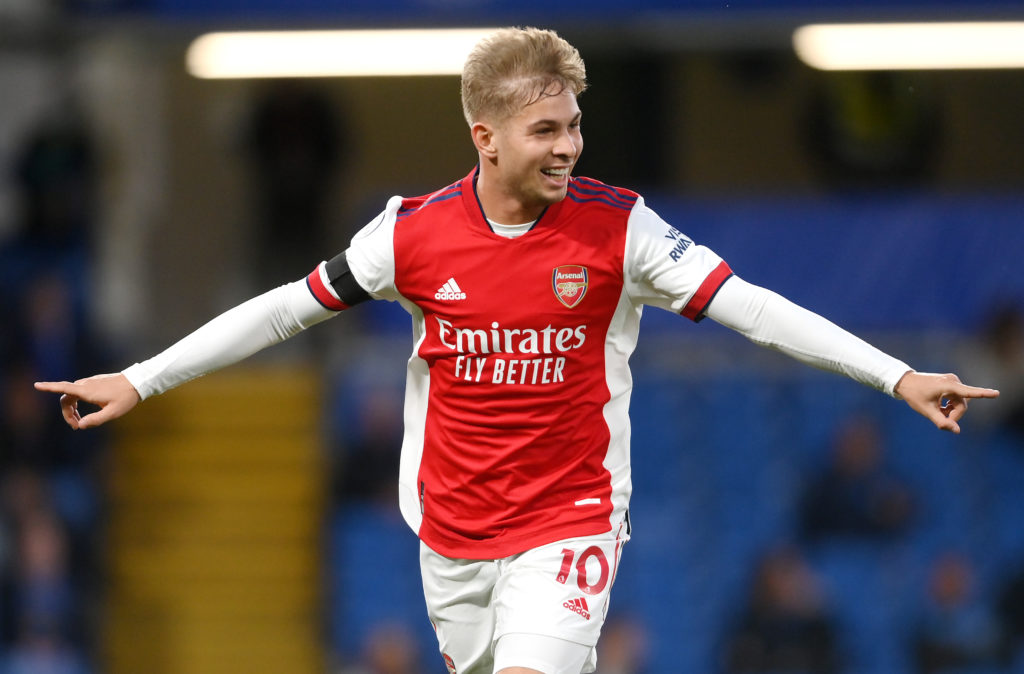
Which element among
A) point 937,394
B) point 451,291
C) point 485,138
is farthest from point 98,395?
point 937,394

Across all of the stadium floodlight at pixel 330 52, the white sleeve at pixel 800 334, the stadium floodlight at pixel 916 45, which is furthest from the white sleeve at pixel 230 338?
the stadium floodlight at pixel 916 45

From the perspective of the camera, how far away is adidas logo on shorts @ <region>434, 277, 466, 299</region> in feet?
12.9

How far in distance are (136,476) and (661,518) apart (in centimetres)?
387

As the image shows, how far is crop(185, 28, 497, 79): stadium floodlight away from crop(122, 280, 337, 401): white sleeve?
212 inches

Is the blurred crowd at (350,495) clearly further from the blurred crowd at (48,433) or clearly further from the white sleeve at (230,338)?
the white sleeve at (230,338)

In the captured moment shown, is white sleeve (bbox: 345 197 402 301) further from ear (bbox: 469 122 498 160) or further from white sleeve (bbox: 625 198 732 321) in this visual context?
white sleeve (bbox: 625 198 732 321)

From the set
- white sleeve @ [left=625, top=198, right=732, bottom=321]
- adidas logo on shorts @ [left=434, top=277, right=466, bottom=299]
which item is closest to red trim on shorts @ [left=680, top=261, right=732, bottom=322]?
white sleeve @ [left=625, top=198, right=732, bottom=321]

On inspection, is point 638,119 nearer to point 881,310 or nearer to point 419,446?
point 881,310

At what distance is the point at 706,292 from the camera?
3.87m

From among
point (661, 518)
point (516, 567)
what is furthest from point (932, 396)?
point (661, 518)

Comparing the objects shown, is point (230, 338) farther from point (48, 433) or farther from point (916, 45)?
point (916, 45)

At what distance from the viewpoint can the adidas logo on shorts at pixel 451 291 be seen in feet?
12.9

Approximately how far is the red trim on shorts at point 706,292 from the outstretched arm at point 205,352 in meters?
0.98

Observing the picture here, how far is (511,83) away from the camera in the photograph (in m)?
3.77
